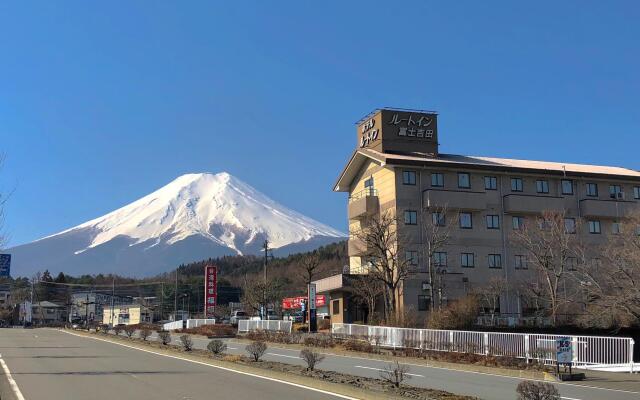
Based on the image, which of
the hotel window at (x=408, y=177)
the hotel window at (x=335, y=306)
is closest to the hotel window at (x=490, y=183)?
the hotel window at (x=408, y=177)

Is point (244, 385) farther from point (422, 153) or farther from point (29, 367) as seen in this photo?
point (422, 153)

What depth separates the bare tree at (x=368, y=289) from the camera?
148ft

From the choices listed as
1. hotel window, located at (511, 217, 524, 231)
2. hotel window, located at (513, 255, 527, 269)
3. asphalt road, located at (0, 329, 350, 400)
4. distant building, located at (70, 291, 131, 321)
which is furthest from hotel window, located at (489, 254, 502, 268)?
distant building, located at (70, 291, 131, 321)

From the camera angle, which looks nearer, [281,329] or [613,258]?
[613,258]

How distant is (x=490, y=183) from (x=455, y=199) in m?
4.38

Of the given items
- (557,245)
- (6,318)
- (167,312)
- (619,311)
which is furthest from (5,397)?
(6,318)

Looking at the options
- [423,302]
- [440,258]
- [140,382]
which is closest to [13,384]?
[140,382]

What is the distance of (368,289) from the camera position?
45.4m

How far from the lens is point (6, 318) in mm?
116625

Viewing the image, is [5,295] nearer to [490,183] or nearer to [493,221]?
[493,221]

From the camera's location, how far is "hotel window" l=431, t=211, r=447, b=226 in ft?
156

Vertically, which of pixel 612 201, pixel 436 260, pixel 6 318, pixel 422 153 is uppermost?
pixel 422 153

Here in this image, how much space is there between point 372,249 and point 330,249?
6908 cm

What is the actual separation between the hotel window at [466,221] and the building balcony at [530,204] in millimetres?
3112
